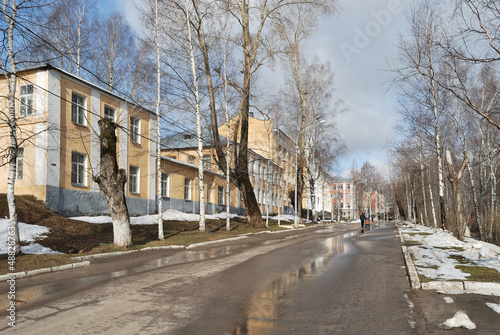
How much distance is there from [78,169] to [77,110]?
3523 millimetres

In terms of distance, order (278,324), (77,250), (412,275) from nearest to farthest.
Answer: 1. (278,324)
2. (412,275)
3. (77,250)

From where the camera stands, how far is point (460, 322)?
508 centimetres

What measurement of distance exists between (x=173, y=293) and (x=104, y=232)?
45.5 ft

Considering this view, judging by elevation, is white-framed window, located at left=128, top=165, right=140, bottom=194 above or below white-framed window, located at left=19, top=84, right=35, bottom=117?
below

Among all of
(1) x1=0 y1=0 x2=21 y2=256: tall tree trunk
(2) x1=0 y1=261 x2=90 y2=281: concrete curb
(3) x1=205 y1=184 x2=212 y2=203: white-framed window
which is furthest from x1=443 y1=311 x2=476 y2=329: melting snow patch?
(3) x1=205 y1=184 x2=212 y2=203: white-framed window

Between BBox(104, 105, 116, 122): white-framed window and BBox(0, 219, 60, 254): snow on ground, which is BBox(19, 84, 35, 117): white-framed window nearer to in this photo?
BBox(104, 105, 116, 122): white-framed window

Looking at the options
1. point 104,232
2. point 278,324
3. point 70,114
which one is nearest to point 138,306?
point 278,324

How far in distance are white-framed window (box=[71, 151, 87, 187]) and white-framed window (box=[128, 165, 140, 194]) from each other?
4.22m

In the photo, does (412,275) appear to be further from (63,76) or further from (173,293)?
(63,76)

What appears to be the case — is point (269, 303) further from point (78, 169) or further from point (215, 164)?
point (215, 164)

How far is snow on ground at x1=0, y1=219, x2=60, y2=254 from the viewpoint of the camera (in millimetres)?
13672

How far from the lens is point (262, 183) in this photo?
180 ft

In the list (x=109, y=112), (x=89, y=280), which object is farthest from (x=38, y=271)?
(x=109, y=112)

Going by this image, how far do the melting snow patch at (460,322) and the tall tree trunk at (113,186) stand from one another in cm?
1211
